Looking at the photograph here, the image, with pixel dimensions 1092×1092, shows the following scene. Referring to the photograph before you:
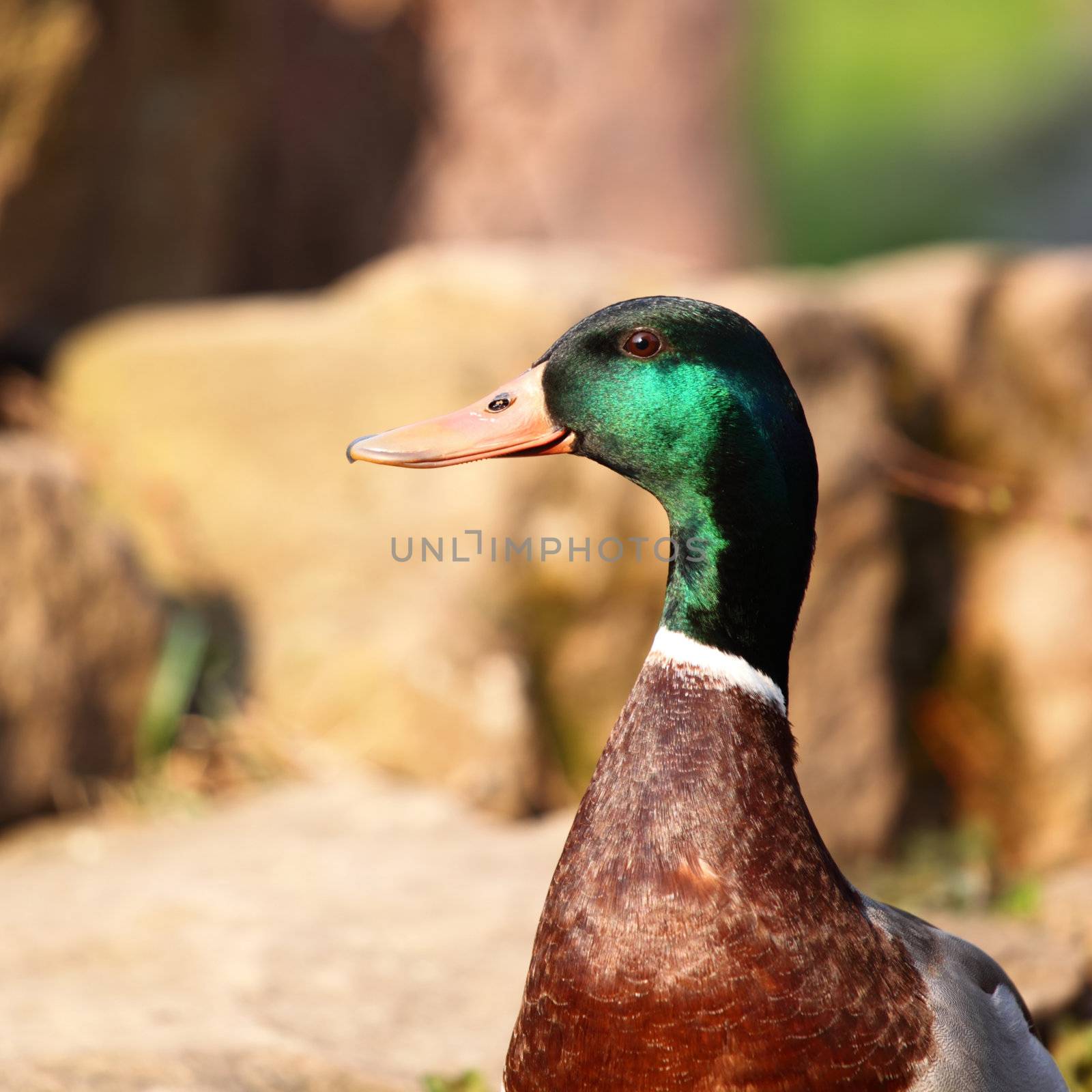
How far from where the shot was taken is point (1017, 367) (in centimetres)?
449

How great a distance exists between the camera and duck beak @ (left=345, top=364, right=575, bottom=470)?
159 centimetres

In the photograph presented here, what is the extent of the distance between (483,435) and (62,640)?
85.7 inches

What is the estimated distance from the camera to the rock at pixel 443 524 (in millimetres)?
Result: 3668

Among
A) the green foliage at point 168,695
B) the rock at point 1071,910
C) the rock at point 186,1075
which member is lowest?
the rock at point 186,1075

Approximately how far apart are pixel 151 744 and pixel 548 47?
517 cm

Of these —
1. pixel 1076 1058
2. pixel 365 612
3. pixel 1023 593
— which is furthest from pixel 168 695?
pixel 1023 593

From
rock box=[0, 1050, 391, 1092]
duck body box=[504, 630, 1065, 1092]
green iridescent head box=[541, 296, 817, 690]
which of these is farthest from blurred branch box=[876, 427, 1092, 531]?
rock box=[0, 1050, 391, 1092]

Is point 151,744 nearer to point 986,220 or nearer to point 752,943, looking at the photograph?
point 752,943

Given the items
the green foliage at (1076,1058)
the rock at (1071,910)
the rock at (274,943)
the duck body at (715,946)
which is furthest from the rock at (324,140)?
the green foliage at (1076,1058)

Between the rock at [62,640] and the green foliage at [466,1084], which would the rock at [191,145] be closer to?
the rock at [62,640]

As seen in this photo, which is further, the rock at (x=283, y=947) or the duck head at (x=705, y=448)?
the rock at (x=283, y=947)

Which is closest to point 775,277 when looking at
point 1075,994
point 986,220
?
point 1075,994

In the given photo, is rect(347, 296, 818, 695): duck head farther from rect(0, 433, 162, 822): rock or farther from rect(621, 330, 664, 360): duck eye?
rect(0, 433, 162, 822): rock

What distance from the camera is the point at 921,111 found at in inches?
889
